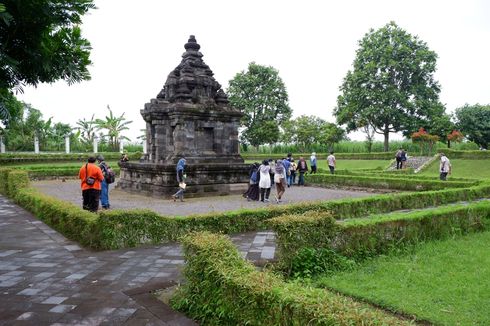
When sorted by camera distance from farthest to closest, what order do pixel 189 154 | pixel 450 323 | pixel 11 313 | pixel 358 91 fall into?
pixel 358 91
pixel 189 154
pixel 11 313
pixel 450 323

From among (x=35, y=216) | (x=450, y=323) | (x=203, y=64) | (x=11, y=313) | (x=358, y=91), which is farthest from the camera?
(x=358, y=91)

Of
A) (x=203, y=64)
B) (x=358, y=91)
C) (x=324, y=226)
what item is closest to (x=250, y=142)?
(x=358, y=91)

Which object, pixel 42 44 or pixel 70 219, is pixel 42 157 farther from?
pixel 42 44

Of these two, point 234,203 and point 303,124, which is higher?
point 303,124

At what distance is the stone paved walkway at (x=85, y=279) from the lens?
460 centimetres

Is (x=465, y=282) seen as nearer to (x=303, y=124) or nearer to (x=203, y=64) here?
(x=203, y=64)

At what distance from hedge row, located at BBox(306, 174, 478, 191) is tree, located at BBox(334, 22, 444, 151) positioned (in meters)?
22.2

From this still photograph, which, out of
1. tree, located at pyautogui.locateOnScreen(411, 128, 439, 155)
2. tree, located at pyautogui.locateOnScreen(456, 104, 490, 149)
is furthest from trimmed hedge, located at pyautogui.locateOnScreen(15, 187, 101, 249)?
tree, located at pyautogui.locateOnScreen(456, 104, 490, 149)

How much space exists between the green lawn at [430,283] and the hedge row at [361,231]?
34 centimetres

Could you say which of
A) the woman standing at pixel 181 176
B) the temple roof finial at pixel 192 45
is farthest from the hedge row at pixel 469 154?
the woman standing at pixel 181 176

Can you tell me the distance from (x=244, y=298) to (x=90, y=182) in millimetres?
7577

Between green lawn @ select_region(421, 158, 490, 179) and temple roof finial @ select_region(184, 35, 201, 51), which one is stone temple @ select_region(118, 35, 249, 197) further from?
green lawn @ select_region(421, 158, 490, 179)

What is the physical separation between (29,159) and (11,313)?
117 ft

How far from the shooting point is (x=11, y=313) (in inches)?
184
